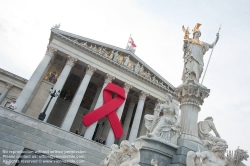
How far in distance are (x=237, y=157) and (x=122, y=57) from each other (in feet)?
80.9

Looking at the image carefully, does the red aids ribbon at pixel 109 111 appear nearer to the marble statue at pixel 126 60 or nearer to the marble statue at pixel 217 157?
the marble statue at pixel 126 60

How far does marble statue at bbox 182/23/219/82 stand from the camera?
7949 mm

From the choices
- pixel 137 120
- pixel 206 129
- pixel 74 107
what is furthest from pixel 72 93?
pixel 206 129

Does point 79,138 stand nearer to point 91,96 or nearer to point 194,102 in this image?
point 194,102

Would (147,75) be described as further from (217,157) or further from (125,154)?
(217,157)

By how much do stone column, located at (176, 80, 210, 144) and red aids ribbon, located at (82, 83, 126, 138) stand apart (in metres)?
15.0

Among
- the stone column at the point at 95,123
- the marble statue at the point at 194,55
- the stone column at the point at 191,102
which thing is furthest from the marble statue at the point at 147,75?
the stone column at the point at 191,102

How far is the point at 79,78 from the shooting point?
1212 inches

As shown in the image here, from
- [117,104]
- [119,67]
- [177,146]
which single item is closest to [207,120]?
[177,146]

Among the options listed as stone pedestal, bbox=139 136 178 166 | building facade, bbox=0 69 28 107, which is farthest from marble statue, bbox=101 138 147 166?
building facade, bbox=0 69 28 107

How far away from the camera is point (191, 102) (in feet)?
23.7

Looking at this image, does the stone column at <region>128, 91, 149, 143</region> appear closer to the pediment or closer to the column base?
the pediment

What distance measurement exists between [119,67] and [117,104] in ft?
19.6

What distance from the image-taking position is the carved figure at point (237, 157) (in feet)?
15.3
